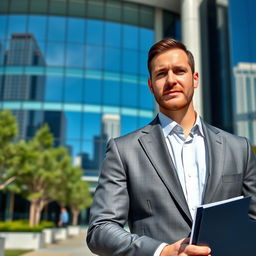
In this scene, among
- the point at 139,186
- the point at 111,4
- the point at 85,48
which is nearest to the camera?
the point at 139,186

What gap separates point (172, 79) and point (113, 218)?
0.76 m

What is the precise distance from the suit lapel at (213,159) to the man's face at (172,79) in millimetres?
227

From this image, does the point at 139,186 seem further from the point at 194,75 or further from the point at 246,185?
the point at 194,75

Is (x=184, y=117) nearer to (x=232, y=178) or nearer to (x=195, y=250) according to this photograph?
(x=232, y=178)

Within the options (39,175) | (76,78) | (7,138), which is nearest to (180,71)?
(7,138)

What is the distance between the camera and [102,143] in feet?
119

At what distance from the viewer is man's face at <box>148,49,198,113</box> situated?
1.92 meters

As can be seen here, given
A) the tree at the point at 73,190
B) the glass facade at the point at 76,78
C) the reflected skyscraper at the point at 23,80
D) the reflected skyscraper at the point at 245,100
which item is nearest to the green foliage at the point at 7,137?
the tree at the point at 73,190

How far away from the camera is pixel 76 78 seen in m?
35.1

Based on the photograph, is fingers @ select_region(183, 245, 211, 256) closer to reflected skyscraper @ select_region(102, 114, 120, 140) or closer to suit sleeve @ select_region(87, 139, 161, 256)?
suit sleeve @ select_region(87, 139, 161, 256)

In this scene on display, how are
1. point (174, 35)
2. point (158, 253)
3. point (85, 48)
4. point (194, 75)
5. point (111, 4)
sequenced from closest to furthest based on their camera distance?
point (158, 253) → point (194, 75) → point (174, 35) → point (111, 4) → point (85, 48)

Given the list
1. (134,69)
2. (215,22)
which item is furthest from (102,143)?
(215,22)

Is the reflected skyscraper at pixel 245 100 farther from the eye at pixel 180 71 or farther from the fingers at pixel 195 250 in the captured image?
the fingers at pixel 195 250

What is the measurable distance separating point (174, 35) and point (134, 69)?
9.40 meters
